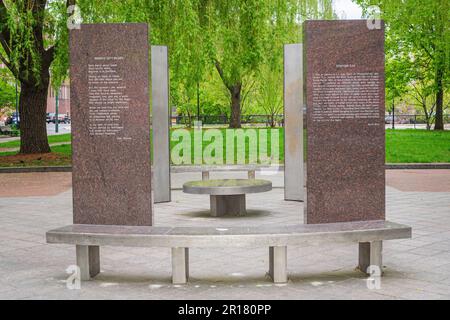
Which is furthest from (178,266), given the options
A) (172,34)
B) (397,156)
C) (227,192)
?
(397,156)

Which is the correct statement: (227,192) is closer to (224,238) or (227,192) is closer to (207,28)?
(224,238)

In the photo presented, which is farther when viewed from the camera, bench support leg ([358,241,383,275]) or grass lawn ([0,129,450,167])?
grass lawn ([0,129,450,167])

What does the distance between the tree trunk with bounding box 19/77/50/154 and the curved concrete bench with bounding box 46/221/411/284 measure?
15.2 metres

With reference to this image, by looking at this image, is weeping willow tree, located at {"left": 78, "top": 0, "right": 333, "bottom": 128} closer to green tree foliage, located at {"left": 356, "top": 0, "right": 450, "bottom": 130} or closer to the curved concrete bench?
the curved concrete bench

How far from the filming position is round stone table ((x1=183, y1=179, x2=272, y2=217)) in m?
9.77

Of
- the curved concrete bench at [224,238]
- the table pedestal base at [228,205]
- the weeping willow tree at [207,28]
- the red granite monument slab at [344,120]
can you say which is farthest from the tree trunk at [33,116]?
the curved concrete bench at [224,238]

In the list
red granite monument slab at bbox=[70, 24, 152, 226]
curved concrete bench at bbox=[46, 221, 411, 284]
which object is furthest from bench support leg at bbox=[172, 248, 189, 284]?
red granite monument slab at bbox=[70, 24, 152, 226]

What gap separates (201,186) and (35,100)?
12411 mm

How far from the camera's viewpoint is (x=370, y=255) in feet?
19.9

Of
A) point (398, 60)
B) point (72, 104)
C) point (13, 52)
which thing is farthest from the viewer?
point (398, 60)

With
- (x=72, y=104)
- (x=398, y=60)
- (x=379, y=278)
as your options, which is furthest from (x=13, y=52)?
(x=398, y=60)

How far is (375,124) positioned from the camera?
6844 mm

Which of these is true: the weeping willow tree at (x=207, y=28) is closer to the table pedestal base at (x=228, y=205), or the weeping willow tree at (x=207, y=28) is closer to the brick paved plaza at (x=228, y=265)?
the brick paved plaza at (x=228, y=265)

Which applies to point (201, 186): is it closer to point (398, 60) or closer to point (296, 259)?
point (296, 259)
